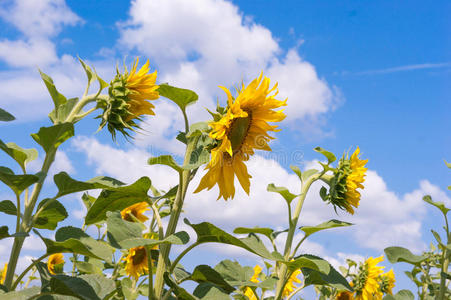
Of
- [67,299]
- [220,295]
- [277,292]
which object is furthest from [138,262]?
[220,295]

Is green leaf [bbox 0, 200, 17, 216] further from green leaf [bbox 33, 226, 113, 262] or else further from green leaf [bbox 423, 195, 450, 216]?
green leaf [bbox 423, 195, 450, 216]

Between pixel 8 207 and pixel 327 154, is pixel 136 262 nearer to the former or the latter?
pixel 8 207

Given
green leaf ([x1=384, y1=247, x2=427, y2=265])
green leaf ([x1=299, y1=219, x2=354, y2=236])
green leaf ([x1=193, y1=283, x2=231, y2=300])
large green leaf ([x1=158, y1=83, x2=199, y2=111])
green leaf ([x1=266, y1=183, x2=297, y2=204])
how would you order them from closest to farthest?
green leaf ([x1=193, y1=283, x2=231, y2=300])
large green leaf ([x1=158, y1=83, x2=199, y2=111])
green leaf ([x1=299, y1=219, x2=354, y2=236])
green leaf ([x1=266, y1=183, x2=297, y2=204])
green leaf ([x1=384, y1=247, x2=427, y2=265])

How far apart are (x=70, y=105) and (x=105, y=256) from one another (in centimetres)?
85

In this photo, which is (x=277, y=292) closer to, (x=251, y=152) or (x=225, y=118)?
(x=251, y=152)

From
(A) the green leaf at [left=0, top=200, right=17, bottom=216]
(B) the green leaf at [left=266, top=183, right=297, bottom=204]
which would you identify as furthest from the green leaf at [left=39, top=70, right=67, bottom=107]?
(B) the green leaf at [left=266, top=183, right=297, bottom=204]

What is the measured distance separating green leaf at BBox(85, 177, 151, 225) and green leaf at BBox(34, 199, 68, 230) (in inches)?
8.9

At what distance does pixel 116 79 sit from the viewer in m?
2.35

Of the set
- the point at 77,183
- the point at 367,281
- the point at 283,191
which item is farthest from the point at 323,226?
the point at 367,281

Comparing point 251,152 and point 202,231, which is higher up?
point 251,152

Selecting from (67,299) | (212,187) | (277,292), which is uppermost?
(212,187)

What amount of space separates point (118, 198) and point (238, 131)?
0.68 m

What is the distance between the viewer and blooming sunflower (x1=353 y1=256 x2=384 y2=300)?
4625 millimetres

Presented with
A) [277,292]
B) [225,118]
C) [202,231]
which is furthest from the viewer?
[277,292]
